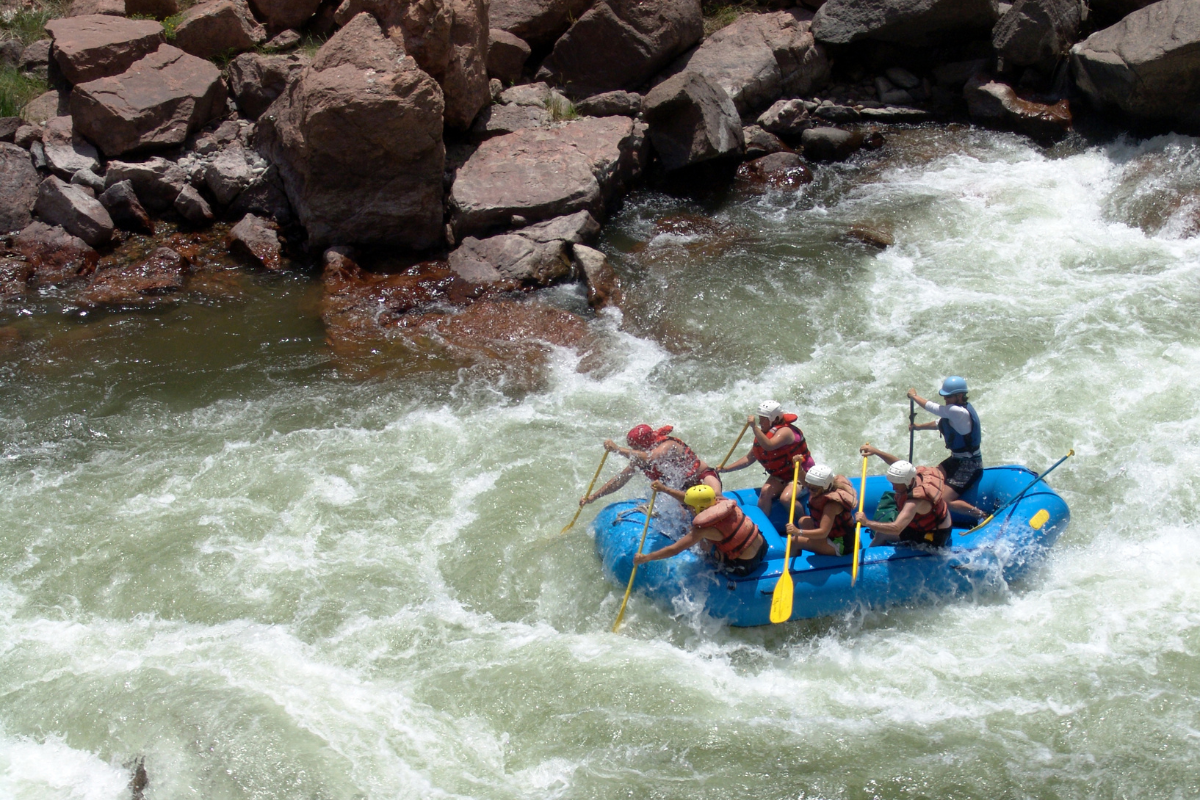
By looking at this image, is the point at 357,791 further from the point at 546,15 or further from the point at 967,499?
the point at 546,15

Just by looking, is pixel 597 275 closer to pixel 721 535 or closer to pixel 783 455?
pixel 783 455

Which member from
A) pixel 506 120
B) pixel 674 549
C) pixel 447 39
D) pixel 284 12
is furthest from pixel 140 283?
pixel 674 549

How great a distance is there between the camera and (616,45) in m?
12.8

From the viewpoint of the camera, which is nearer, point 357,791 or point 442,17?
point 357,791

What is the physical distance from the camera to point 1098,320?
870cm

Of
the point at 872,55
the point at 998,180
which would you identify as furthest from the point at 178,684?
the point at 872,55

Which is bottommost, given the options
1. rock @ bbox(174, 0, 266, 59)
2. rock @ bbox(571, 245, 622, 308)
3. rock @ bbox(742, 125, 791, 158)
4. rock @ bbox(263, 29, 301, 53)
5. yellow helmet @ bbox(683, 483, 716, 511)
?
rock @ bbox(571, 245, 622, 308)

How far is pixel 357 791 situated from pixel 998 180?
10207 mm

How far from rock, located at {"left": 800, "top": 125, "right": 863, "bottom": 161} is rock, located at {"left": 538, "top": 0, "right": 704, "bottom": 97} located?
246 centimetres

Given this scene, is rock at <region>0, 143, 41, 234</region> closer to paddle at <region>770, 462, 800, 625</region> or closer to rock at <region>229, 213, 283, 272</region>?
rock at <region>229, 213, 283, 272</region>

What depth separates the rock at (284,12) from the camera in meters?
12.5

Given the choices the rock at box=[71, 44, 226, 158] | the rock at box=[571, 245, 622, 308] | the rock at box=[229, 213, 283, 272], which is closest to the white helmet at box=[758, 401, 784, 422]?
the rock at box=[571, 245, 622, 308]

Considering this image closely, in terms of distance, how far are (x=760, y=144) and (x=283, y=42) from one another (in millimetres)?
6603

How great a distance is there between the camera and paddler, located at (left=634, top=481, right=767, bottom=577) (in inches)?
219
